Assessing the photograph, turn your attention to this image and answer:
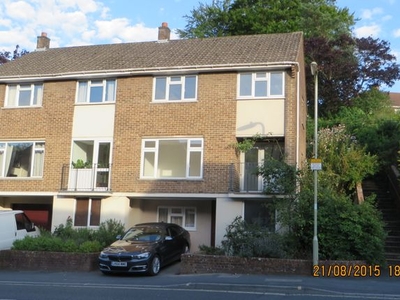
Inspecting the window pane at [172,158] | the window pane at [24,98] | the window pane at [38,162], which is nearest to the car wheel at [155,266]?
the window pane at [172,158]

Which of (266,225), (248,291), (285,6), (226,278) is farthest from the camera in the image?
(285,6)

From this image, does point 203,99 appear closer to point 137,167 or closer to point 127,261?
point 137,167

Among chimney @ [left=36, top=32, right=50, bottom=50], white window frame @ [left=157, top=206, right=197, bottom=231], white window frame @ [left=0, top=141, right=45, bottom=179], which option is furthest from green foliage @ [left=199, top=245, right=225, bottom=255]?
chimney @ [left=36, top=32, right=50, bottom=50]

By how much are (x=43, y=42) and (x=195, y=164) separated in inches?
500

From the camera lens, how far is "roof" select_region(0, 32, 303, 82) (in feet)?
66.3

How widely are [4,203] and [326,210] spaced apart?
48.6 feet

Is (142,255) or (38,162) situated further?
(38,162)

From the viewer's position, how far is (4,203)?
23172mm

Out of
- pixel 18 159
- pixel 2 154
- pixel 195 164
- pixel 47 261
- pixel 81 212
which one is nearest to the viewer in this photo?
pixel 47 261

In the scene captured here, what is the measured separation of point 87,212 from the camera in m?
20.6

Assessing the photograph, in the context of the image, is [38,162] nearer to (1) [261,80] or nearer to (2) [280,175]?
(1) [261,80]

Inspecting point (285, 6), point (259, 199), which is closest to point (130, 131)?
point (259, 199)

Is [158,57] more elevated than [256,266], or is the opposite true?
[158,57]

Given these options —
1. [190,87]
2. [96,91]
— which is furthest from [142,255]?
[96,91]
